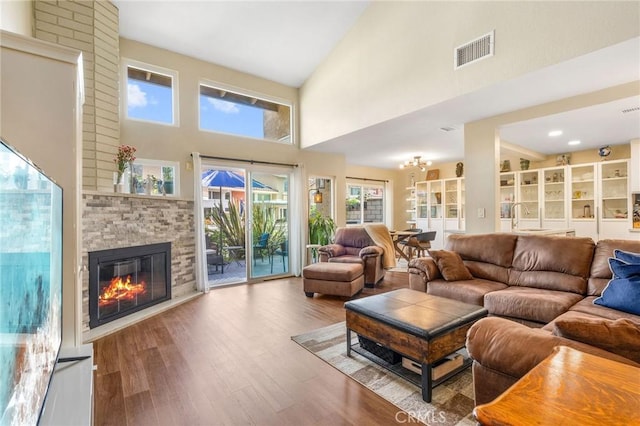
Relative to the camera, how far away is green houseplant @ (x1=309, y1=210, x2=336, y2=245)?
6043 millimetres

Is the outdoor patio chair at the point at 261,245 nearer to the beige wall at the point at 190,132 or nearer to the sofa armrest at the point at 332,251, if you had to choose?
the sofa armrest at the point at 332,251

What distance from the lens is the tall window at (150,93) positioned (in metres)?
4.20

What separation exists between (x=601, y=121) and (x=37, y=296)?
5.63 metres

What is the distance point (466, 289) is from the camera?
3033 millimetres

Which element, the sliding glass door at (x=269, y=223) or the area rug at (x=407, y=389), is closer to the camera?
the area rug at (x=407, y=389)

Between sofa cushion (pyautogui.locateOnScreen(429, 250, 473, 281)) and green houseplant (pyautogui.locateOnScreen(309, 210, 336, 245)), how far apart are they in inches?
112

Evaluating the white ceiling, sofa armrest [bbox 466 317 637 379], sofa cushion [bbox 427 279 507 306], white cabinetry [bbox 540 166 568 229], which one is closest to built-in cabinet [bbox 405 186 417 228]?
the white ceiling

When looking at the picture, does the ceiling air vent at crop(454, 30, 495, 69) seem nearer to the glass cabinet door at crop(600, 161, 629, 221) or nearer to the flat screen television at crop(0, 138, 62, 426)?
the flat screen television at crop(0, 138, 62, 426)

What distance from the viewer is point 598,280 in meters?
2.67

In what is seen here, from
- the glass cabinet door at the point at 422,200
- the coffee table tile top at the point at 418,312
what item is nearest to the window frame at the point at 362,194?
the glass cabinet door at the point at 422,200

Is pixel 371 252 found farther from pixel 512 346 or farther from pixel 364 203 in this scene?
pixel 364 203

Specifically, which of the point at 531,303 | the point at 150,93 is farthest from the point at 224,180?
the point at 531,303

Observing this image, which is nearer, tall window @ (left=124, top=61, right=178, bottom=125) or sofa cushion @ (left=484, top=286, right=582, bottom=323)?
sofa cushion @ (left=484, top=286, right=582, bottom=323)

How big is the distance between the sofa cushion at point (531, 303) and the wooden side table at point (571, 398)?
1.88m
